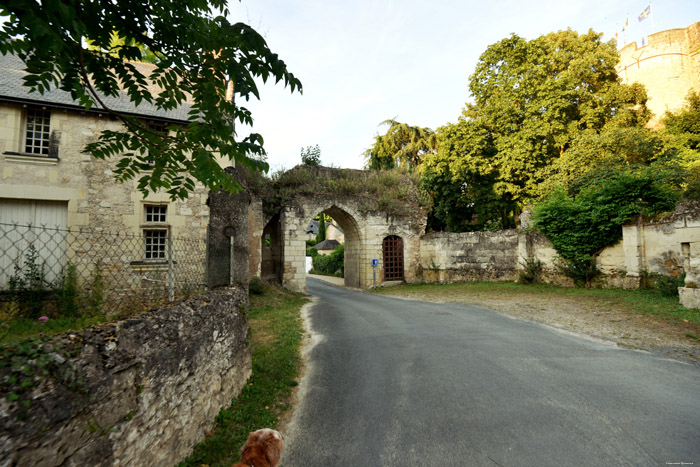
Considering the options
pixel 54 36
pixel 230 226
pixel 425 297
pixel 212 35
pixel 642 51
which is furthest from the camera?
pixel 642 51

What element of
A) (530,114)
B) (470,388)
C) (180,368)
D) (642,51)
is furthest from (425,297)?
(642,51)

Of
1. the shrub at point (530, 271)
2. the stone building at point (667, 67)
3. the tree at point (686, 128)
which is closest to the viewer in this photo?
the shrub at point (530, 271)

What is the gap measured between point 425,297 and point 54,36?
11327 mm

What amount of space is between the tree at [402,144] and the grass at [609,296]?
1510 cm

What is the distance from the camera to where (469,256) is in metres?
14.9

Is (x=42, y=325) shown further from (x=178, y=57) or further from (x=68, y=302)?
(x=178, y=57)

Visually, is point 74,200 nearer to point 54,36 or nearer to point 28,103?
point 28,103

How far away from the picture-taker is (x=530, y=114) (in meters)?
15.7

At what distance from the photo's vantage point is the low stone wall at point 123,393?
1.40 metres

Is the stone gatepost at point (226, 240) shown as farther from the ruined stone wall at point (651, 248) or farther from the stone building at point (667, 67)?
the stone building at point (667, 67)

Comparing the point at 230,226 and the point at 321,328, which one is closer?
the point at 230,226

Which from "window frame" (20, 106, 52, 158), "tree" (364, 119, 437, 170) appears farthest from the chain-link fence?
"tree" (364, 119, 437, 170)

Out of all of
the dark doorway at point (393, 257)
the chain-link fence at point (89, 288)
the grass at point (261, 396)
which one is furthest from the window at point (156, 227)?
the dark doorway at point (393, 257)

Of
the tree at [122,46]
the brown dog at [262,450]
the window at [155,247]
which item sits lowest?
the brown dog at [262,450]
